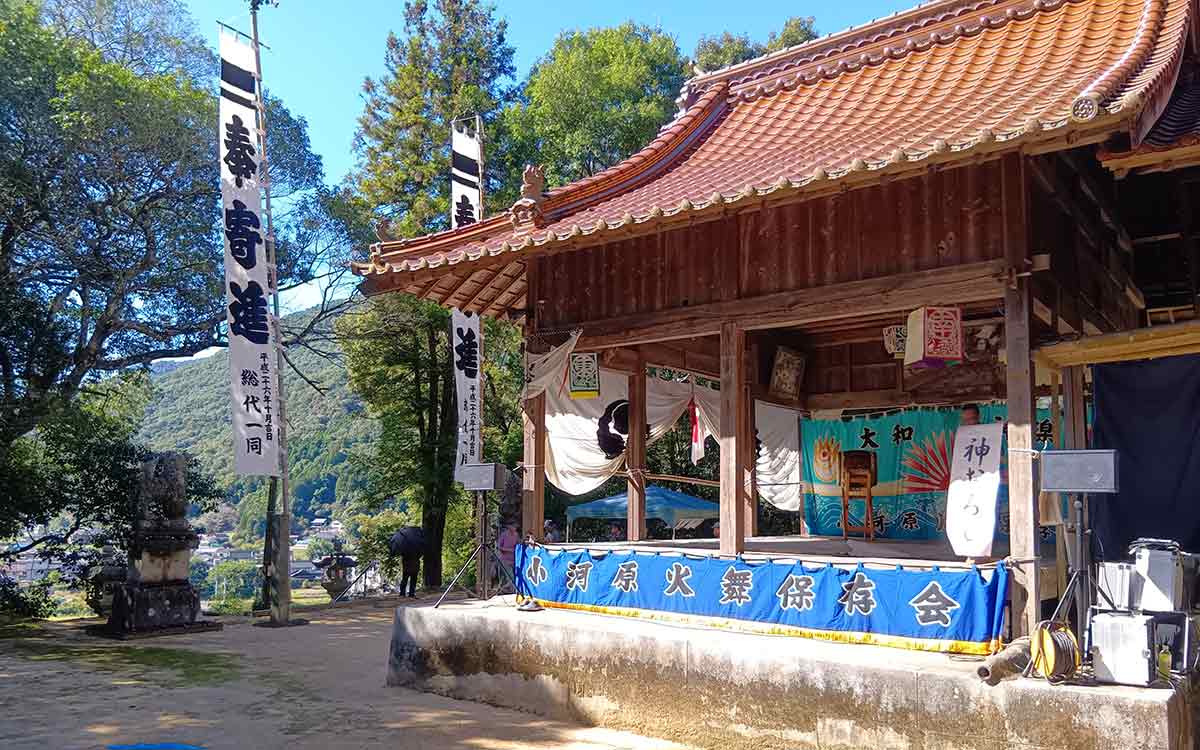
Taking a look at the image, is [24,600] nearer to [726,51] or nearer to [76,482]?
[76,482]

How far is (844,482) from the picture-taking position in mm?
11359

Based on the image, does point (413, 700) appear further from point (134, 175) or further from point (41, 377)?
point (134, 175)

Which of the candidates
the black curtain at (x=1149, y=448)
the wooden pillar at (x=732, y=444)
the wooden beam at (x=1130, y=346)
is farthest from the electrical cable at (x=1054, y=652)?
the wooden pillar at (x=732, y=444)

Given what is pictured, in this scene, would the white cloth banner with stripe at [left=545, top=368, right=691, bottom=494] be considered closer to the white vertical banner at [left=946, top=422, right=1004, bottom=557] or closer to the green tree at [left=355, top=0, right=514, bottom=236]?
the white vertical banner at [left=946, top=422, right=1004, bottom=557]

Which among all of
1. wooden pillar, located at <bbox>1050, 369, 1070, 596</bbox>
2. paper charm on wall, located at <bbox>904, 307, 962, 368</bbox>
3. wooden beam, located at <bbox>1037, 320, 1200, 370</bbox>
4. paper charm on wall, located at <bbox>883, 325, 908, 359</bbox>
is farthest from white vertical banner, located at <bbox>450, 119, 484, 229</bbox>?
wooden beam, located at <bbox>1037, 320, 1200, 370</bbox>

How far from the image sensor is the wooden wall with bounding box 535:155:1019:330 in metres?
6.61

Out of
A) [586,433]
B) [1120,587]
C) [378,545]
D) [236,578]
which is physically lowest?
[236,578]

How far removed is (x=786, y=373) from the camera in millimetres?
11922

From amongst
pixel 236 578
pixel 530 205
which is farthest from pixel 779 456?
pixel 236 578

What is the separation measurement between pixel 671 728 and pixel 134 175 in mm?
16255

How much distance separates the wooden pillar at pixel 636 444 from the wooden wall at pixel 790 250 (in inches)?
58.7

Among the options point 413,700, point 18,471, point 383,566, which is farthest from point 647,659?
point 383,566

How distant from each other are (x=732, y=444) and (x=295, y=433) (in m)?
47.3

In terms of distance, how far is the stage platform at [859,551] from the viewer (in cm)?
661
